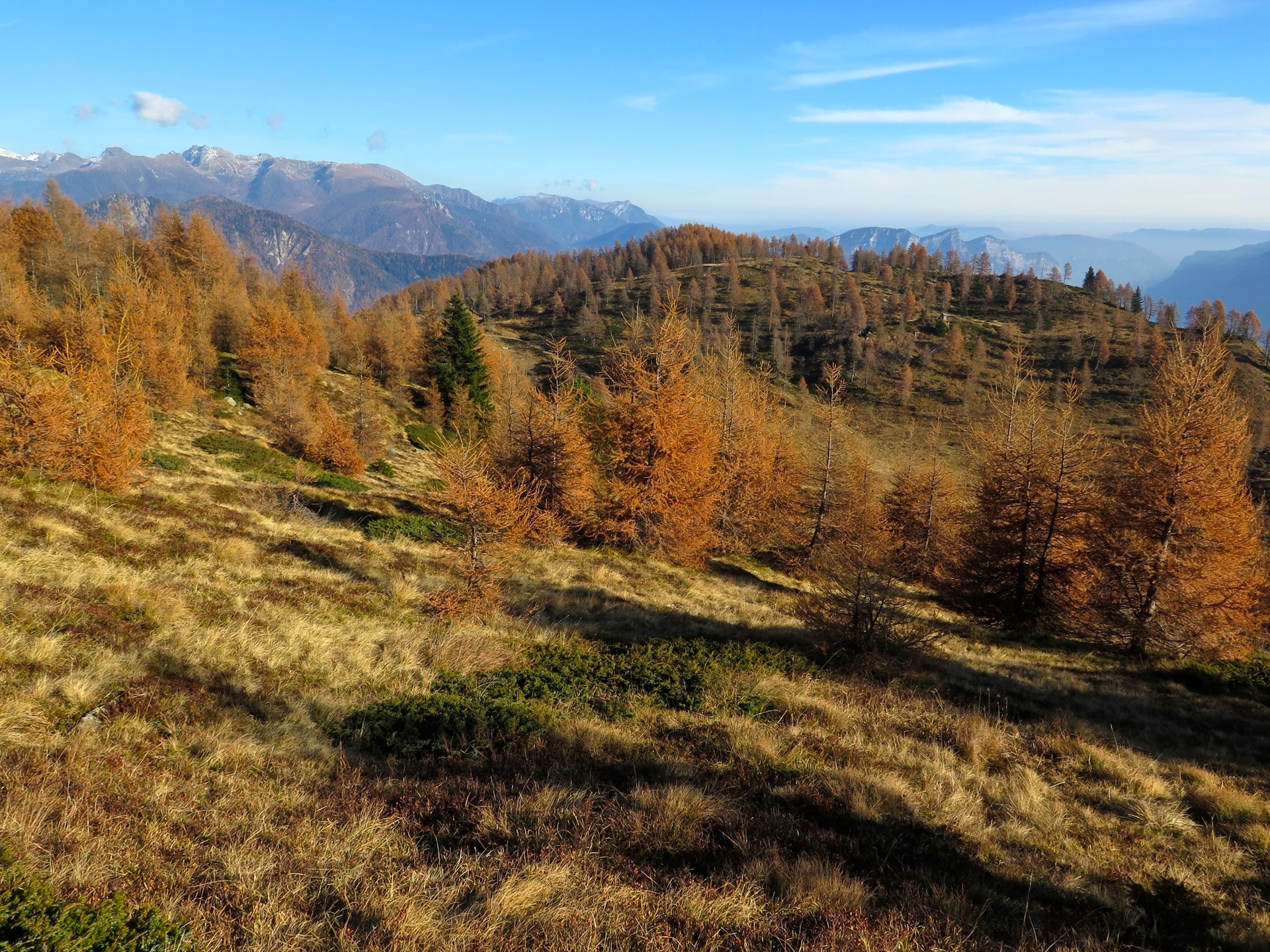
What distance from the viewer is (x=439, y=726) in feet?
24.3

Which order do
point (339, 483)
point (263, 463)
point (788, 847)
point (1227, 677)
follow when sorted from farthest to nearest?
point (263, 463), point (339, 483), point (1227, 677), point (788, 847)

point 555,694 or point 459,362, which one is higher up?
point 459,362

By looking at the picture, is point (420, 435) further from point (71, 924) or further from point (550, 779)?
point (71, 924)

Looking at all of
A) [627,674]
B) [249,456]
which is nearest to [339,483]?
[249,456]

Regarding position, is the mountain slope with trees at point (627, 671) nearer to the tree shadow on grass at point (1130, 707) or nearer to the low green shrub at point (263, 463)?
the tree shadow on grass at point (1130, 707)

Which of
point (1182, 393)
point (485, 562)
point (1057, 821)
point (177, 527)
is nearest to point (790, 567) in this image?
point (1182, 393)

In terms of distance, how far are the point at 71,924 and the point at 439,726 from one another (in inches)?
169

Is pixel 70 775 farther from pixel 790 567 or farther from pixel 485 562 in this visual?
pixel 790 567

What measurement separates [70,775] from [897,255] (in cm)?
20461

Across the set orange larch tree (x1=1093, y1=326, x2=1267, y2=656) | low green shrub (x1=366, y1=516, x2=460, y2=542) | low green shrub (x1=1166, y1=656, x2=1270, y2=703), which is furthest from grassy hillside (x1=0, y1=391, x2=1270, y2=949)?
→ low green shrub (x1=366, y1=516, x2=460, y2=542)

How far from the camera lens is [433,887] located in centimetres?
421

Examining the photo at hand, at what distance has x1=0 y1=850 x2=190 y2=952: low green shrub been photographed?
3088 millimetres

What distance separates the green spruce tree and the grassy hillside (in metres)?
39.9

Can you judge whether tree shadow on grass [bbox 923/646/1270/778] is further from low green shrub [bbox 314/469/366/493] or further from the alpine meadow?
low green shrub [bbox 314/469/366/493]
